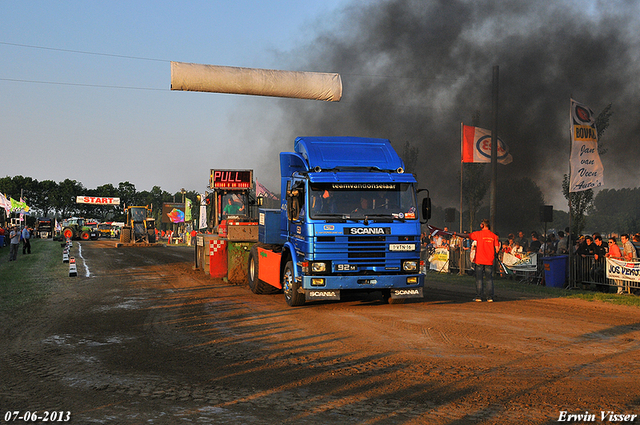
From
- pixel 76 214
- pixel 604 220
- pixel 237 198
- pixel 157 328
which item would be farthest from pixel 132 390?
pixel 76 214

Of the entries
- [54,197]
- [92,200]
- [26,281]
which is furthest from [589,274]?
[54,197]

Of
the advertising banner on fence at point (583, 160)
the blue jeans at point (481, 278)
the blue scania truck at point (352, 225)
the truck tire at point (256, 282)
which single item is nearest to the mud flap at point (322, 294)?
the blue scania truck at point (352, 225)

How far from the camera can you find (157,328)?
Result: 9.91 m

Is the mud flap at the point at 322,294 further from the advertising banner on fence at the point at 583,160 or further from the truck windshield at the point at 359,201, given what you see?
the advertising banner on fence at the point at 583,160

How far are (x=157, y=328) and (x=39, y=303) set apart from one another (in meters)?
4.89

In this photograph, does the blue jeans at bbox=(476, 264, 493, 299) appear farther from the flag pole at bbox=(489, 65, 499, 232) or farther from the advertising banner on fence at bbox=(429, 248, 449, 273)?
the advertising banner on fence at bbox=(429, 248, 449, 273)

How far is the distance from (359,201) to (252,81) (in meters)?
4.80

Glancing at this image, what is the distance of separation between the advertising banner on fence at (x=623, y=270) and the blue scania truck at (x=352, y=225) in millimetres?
7019

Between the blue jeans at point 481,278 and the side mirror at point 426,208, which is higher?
the side mirror at point 426,208

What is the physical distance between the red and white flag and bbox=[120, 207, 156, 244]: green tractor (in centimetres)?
3203

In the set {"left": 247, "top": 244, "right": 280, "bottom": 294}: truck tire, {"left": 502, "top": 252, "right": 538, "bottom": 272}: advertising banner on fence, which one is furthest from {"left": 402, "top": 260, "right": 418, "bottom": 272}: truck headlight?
{"left": 502, "top": 252, "right": 538, "bottom": 272}: advertising banner on fence

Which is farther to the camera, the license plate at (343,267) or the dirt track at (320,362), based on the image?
the license plate at (343,267)

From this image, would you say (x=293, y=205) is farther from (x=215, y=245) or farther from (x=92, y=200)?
(x=92, y=200)

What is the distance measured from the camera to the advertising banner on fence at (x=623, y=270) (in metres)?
15.1
